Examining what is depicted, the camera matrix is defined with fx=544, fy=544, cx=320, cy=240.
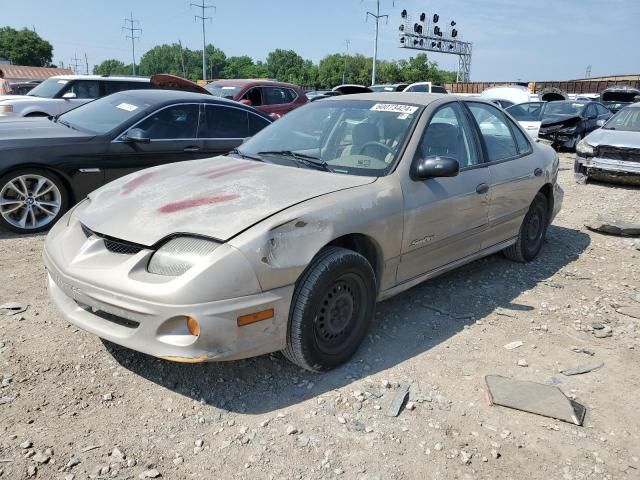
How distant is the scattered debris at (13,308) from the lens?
372cm

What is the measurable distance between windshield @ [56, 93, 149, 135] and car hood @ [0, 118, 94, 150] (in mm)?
166

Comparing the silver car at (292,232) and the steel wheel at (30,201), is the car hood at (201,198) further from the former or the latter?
the steel wheel at (30,201)

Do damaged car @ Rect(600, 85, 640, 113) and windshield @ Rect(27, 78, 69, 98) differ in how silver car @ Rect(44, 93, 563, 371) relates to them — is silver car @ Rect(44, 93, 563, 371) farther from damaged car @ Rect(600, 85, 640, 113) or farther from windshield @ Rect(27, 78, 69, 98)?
damaged car @ Rect(600, 85, 640, 113)

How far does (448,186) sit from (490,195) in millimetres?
Answer: 607

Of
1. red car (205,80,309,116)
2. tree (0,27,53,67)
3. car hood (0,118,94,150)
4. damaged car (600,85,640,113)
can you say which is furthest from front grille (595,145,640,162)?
tree (0,27,53,67)

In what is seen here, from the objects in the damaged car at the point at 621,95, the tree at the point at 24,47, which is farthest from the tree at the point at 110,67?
the damaged car at the point at 621,95

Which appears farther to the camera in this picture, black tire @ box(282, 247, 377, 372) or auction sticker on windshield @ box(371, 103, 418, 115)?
auction sticker on windshield @ box(371, 103, 418, 115)

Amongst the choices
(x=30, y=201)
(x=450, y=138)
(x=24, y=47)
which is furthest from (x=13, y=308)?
(x=24, y=47)

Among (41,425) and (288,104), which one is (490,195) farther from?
(288,104)

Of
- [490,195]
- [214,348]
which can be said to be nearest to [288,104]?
[490,195]

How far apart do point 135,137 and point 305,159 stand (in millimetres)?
2893

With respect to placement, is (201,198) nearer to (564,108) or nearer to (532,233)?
(532,233)

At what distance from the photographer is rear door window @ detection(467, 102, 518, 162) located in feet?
14.4

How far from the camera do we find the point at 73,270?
2.84 metres
